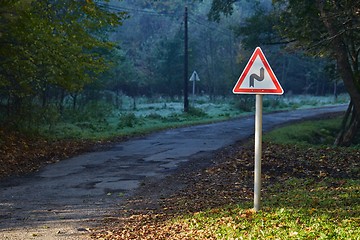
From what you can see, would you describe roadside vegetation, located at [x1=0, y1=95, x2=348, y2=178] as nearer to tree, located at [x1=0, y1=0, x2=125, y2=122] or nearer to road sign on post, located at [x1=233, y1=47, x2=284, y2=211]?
tree, located at [x1=0, y1=0, x2=125, y2=122]

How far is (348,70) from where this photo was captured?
18109mm

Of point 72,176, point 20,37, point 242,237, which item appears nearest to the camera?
point 242,237

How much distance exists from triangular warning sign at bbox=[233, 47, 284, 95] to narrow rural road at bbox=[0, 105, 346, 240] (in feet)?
10.5

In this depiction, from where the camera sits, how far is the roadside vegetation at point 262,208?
22.9 ft

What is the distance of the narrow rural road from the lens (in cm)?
792

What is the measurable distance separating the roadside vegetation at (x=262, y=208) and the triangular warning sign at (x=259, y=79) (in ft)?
6.11

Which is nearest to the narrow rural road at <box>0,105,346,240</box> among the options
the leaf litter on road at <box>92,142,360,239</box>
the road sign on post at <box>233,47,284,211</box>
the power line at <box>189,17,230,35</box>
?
the leaf litter on road at <box>92,142,360,239</box>

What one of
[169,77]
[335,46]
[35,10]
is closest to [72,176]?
[35,10]

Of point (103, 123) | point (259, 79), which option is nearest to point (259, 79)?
point (259, 79)

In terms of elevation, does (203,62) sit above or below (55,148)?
above

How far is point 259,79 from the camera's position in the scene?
24.7 feet

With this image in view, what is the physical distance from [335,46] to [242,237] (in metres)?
12.3

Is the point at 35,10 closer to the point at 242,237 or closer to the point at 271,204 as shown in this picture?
the point at 271,204

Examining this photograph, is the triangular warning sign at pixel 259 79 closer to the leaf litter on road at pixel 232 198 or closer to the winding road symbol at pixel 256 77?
the winding road symbol at pixel 256 77
